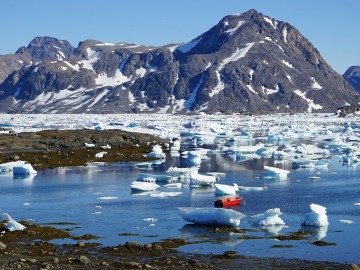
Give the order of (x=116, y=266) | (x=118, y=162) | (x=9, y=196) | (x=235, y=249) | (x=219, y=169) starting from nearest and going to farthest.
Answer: (x=116, y=266) → (x=235, y=249) → (x=9, y=196) → (x=219, y=169) → (x=118, y=162)

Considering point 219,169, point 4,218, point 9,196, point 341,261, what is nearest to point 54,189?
point 9,196

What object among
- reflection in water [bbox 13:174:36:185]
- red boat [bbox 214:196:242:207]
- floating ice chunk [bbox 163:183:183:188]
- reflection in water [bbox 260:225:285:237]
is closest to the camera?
reflection in water [bbox 260:225:285:237]

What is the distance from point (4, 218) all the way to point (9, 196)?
6.30 m

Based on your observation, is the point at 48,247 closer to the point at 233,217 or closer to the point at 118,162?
the point at 233,217

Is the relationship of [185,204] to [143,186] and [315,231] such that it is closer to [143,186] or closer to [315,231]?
[143,186]

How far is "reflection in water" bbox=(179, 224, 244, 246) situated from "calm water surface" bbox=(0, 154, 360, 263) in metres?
0.03

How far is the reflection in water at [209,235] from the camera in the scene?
20.5m

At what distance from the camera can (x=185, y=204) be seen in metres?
27.8

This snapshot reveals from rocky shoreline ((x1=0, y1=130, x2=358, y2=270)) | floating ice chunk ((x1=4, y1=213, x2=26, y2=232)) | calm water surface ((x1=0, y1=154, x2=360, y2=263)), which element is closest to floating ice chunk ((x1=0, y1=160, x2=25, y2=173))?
calm water surface ((x1=0, y1=154, x2=360, y2=263))

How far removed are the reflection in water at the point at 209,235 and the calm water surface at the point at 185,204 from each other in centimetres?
3

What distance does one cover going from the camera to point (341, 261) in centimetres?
1795

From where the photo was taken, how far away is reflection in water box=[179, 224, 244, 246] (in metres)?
20.5

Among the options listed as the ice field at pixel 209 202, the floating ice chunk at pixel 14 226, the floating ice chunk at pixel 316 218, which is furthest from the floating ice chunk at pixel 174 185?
the floating ice chunk at pixel 14 226

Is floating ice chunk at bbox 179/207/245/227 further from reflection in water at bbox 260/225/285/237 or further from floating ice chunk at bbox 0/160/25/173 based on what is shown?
floating ice chunk at bbox 0/160/25/173
